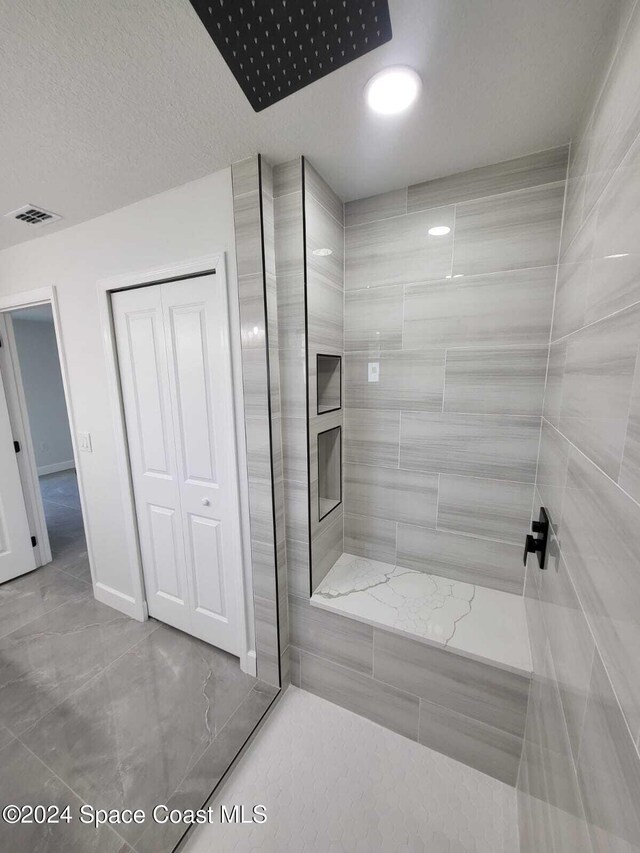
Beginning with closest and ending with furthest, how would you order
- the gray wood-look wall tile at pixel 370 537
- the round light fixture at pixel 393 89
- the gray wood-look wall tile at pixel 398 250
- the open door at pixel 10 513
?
the round light fixture at pixel 393 89
the gray wood-look wall tile at pixel 398 250
the gray wood-look wall tile at pixel 370 537
the open door at pixel 10 513

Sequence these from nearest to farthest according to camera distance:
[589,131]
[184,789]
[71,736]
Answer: [589,131] < [184,789] < [71,736]

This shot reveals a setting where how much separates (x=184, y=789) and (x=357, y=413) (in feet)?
5.77

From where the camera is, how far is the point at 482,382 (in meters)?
1.53

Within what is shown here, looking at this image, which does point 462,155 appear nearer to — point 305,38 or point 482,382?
point 305,38

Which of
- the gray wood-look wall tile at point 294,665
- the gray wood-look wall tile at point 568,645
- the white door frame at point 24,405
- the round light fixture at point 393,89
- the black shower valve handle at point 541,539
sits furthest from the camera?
the white door frame at point 24,405

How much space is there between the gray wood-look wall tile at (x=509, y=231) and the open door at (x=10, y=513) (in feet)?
10.6

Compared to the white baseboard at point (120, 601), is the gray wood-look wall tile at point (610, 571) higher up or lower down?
higher up

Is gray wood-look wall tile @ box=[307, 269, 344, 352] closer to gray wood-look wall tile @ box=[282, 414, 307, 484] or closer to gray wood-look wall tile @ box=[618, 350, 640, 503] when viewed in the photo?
gray wood-look wall tile @ box=[282, 414, 307, 484]

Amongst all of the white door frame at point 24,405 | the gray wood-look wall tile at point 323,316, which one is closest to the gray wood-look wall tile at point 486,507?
the gray wood-look wall tile at point 323,316

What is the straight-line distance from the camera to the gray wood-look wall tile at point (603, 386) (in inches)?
22.3

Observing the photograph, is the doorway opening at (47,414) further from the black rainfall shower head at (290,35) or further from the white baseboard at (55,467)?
the black rainfall shower head at (290,35)

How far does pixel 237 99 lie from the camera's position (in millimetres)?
1031

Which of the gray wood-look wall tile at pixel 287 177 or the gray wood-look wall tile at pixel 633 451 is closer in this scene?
the gray wood-look wall tile at pixel 633 451

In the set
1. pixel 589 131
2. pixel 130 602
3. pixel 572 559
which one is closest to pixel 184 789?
pixel 130 602
